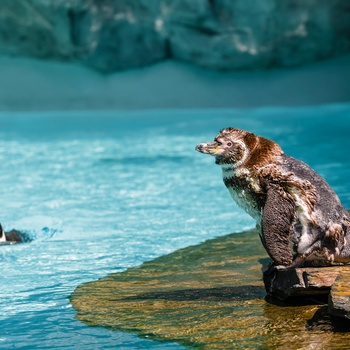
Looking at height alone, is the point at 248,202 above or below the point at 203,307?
above

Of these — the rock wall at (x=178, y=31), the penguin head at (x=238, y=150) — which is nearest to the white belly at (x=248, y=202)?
the penguin head at (x=238, y=150)

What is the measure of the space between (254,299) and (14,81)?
12846 mm

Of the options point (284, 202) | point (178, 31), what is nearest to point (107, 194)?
point (284, 202)

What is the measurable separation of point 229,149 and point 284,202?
0.97 ft

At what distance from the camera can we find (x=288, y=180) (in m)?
3.09

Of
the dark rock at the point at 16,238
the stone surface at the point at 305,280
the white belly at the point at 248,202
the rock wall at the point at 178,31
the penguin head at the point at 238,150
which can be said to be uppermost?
the rock wall at the point at 178,31

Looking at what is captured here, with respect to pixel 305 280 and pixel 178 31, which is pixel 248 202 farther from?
pixel 178 31

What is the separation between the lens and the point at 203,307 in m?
3.22

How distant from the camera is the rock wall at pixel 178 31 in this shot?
14.2m

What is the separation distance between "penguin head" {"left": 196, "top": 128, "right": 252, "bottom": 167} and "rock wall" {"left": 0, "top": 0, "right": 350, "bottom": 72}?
11299 millimetres

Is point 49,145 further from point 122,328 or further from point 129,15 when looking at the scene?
point 122,328

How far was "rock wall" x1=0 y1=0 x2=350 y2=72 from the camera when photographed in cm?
1419

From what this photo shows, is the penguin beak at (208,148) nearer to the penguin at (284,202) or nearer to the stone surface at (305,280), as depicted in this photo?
the penguin at (284,202)

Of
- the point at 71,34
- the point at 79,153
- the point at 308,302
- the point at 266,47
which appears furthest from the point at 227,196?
the point at 71,34
